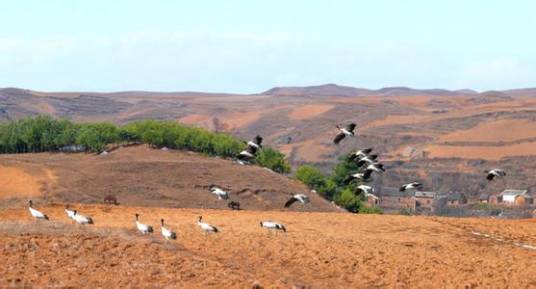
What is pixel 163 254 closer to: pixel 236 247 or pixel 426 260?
pixel 236 247

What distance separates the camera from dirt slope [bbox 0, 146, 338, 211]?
2960 inches

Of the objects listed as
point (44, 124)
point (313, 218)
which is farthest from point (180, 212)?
point (44, 124)

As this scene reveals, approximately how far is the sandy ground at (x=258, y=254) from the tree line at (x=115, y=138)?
209 feet

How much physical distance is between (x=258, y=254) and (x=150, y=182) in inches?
2186

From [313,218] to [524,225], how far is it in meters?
9.45

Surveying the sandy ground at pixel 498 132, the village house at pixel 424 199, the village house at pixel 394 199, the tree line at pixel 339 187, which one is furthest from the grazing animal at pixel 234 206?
the sandy ground at pixel 498 132

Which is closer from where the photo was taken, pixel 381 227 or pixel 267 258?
pixel 267 258

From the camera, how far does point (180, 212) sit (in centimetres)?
3969

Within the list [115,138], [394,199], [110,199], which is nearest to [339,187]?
[115,138]

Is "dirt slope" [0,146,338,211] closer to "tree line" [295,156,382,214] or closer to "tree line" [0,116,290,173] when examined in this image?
"tree line" [295,156,382,214]

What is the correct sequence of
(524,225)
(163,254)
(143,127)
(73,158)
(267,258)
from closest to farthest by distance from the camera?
(163,254) < (267,258) < (524,225) < (73,158) < (143,127)

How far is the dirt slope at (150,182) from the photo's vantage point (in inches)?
2960

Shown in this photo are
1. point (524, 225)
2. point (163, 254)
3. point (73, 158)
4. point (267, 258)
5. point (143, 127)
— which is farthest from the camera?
point (143, 127)

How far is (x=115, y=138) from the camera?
107m
